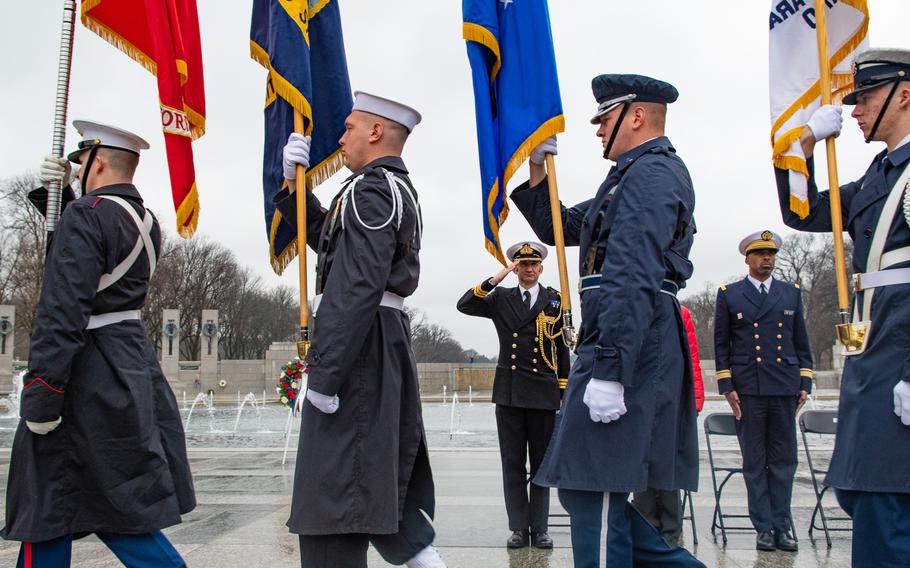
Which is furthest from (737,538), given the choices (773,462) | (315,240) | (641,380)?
(315,240)

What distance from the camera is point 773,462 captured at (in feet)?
18.8

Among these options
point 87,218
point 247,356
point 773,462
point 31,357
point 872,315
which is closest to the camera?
point 872,315

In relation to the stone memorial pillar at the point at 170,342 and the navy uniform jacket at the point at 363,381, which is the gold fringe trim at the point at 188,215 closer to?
the navy uniform jacket at the point at 363,381

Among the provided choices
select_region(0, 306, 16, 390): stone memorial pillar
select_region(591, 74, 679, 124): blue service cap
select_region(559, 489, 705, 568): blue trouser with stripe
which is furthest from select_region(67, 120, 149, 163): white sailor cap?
select_region(0, 306, 16, 390): stone memorial pillar

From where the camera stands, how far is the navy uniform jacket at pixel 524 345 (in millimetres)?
5699

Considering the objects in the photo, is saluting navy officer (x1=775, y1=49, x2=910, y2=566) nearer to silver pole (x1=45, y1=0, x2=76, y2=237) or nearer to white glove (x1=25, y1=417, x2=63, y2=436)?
white glove (x1=25, y1=417, x2=63, y2=436)

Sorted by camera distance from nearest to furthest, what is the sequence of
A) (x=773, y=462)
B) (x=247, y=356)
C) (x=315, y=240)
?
(x=315, y=240) < (x=773, y=462) < (x=247, y=356)

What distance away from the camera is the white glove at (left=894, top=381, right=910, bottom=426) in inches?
112

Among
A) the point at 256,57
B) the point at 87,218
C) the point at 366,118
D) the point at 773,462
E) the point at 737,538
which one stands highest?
the point at 256,57

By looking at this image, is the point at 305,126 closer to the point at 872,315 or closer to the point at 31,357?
the point at 31,357

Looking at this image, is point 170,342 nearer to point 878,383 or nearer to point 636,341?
point 636,341

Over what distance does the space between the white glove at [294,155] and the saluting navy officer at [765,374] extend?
3.65 meters

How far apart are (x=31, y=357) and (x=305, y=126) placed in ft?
6.34

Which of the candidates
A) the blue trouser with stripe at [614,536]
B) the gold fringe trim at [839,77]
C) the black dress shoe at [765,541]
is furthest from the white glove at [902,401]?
the black dress shoe at [765,541]
